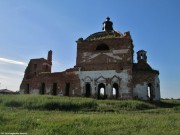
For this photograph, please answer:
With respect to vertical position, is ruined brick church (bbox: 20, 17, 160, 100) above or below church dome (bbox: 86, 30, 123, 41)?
below

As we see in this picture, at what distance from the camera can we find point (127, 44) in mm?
25719

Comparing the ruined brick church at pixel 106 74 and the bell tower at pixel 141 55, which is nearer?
the ruined brick church at pixel 106 74

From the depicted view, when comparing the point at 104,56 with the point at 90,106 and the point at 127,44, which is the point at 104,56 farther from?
the point at 90,106

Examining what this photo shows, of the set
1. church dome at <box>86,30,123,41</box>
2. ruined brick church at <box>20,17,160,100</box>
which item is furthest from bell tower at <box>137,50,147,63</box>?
church dome at <box>86,30,123,41</box>

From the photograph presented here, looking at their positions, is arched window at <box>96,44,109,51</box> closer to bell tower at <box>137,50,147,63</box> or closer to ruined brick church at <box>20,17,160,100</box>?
ruined brick church at <box>20,17,160,100</box>

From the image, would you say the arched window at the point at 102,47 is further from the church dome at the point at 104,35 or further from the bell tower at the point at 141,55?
the bell tower at the point at 141,55

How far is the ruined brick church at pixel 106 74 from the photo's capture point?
24250 mm

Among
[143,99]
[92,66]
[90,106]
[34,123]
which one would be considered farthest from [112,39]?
[34,123]

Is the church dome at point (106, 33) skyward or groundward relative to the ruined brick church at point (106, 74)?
skyward

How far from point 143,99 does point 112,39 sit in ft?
24.7

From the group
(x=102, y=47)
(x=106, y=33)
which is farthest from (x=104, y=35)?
(x=102, y=47)

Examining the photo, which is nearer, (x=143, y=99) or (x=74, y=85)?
(x=143, y=99)

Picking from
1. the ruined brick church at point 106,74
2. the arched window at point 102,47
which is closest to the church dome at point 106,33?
the ruined brick church at point 106,74

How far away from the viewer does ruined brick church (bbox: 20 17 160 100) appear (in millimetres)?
24250
